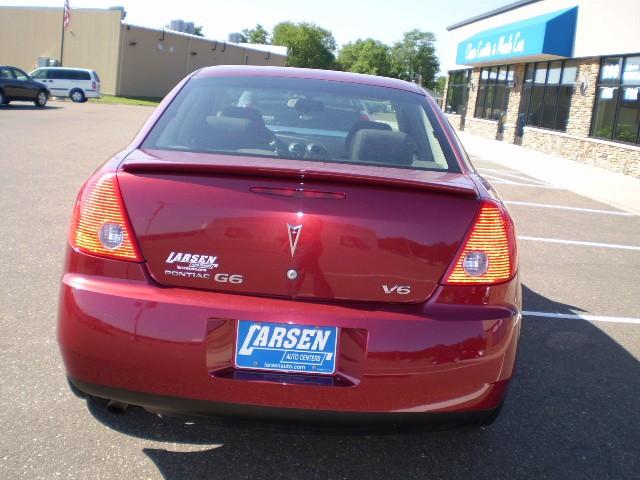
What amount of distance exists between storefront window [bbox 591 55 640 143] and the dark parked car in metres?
20.0

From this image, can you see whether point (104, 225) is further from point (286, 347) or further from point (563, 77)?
point (563, 77)

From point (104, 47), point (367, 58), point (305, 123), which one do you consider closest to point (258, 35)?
point (367, 58)

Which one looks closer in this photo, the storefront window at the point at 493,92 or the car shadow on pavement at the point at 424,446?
the car shadow on pavement at the point at 424,446

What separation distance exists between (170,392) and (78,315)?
0.42 m

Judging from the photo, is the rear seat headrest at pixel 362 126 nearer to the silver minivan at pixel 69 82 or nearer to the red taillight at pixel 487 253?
the red taillight at pixel 487 253

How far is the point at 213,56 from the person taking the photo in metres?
56.0

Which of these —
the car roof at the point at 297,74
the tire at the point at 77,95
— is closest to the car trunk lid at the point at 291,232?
the car roof at the point at 297,74

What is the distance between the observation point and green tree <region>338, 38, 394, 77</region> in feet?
402

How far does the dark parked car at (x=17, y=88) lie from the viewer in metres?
25.4

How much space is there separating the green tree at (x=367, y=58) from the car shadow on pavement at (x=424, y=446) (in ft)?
383

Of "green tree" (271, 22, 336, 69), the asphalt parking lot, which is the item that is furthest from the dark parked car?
"green tree" (271, 22, 336, 69)

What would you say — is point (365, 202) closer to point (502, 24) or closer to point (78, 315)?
point (78, 315)

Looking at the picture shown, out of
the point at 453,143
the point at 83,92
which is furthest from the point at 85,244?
the point at 83,92

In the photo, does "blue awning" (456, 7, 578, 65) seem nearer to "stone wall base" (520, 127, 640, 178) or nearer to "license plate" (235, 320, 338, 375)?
"stone wall base" (520, 127, 640, 178)
